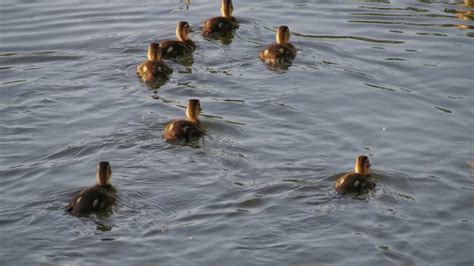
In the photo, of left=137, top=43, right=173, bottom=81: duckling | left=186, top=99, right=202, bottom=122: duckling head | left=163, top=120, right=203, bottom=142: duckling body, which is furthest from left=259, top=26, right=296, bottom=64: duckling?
left=163, top=120, right=203, bottom=142: duckling body

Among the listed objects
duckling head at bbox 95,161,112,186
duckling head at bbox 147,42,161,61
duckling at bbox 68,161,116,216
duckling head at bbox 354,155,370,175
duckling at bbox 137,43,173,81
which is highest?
duckling head at bbox 147,42,161,61

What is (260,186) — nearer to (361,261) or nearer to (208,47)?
(361,261)

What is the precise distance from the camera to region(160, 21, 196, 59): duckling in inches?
523

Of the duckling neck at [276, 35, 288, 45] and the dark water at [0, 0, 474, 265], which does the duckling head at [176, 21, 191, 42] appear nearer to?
the dark water at [0, 0, 474, 265]

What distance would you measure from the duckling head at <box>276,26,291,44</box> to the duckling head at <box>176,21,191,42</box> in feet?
3.51

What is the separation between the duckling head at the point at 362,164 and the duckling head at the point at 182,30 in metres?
4.11

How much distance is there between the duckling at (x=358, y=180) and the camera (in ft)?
32.3

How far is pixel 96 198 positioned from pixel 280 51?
4.04 m

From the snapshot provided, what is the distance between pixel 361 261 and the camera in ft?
29.0

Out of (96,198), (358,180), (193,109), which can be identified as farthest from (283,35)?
(96,198)

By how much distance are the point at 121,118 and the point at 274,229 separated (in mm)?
2829

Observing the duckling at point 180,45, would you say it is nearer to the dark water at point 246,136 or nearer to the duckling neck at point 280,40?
the dark water at point 246,136

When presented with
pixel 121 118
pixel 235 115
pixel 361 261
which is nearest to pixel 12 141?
pixel 121 118

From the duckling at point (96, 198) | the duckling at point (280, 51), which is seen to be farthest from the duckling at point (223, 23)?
the duckling at point (96, 198)
